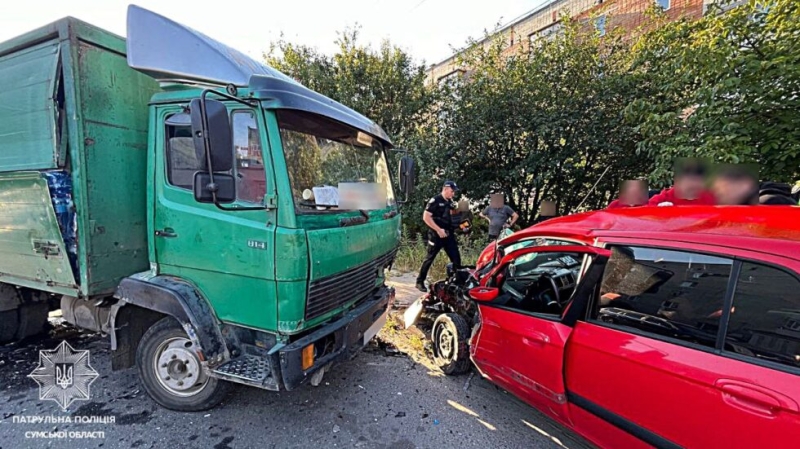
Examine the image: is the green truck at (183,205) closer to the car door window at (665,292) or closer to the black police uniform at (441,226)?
the car door window at (665,292)

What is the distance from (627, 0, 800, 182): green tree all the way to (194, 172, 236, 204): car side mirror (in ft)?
15.0

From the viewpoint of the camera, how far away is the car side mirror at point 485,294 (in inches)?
110

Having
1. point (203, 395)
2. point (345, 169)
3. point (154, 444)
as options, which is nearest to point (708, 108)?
point (345, 169)

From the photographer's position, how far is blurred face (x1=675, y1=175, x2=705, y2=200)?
3172 millimetres

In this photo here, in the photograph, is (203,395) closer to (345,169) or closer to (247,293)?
(247,293)

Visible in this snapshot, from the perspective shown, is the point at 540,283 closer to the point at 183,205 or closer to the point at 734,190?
the point at 734,190

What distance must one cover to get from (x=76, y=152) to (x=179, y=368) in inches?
70.8

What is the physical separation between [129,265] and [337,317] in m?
1.79

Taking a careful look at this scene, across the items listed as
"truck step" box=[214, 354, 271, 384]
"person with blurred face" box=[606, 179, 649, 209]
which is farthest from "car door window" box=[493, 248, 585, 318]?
"truck step" box=[214, 354, 271, 384]

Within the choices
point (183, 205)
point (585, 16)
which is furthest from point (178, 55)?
point (585, 16)

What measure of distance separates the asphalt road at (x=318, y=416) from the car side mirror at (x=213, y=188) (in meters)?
1.77

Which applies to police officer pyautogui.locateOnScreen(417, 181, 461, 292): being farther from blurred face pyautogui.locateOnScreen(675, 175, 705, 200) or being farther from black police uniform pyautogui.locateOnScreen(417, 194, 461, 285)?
blurred face pyautogui.locateOnScreen(675, 175, 705, 200)

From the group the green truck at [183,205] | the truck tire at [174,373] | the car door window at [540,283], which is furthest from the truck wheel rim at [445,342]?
the truck tire at [174,373]

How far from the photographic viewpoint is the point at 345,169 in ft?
10.3
